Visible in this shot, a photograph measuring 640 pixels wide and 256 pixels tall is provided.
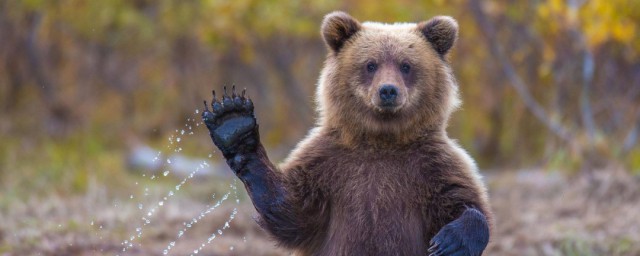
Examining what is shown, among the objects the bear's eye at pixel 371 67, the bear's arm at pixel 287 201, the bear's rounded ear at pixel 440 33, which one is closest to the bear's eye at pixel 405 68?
the bear's eye at pixel 371 67

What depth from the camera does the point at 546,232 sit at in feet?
26.1

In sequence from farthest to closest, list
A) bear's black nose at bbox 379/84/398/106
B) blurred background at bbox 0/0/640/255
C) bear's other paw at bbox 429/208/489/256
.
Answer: blurred background at bbox 0/0/640/255 → bear's black nose at bbox 379/84/398/106 → bear's other paw at bbox 429/208/489/256

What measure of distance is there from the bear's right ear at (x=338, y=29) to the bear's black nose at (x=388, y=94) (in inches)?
20.7

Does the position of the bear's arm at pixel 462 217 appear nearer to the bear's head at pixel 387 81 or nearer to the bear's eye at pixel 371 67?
the bear's head at pixel 387 81

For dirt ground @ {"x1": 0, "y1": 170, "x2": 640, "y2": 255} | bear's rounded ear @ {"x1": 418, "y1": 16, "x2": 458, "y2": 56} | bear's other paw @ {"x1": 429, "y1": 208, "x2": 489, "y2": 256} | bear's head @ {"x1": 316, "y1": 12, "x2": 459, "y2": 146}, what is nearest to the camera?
bear's other paw @ {"x1": 429, "y1": 208, "x2": 489, "y2": 256}

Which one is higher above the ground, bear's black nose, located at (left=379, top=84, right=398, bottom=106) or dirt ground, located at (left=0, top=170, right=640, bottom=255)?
dirt ground, located at (left=0, top=170, right=640, bottom=255)

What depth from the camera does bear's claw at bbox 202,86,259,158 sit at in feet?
14.9

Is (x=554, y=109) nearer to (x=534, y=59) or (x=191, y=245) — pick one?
(x=534, y=59)

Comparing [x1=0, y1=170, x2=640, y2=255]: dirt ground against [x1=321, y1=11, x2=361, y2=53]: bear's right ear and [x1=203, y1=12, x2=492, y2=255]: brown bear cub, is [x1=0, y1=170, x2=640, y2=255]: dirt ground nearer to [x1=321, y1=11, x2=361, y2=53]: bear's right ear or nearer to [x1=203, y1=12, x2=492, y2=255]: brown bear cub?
[x1=203, y1=12, x2=492, y2=255]: brown bear cub

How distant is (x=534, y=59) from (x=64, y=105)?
679 centimetres

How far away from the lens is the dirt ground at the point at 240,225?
7.17m

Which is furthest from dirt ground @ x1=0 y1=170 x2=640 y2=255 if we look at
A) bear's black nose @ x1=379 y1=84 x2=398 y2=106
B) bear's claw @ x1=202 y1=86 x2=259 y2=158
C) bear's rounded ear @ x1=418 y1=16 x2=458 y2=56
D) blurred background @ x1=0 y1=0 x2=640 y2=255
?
bear's claw @ x1=202 y1=86 x2=259 y2=158

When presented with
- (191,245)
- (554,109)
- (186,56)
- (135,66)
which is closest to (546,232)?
(191,245)

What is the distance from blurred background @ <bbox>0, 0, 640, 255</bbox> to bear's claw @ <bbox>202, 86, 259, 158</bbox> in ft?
7.24
